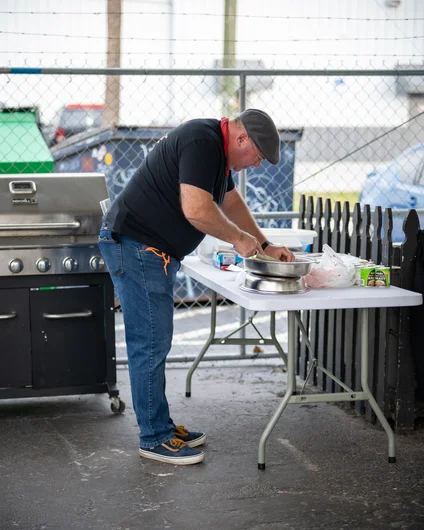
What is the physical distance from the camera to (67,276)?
5.04 meters

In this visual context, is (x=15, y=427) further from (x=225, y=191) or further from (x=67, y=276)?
(x=225, y=191)

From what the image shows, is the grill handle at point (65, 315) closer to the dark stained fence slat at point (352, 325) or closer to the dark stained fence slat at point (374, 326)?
the dark stained fence slat at point (352, 325)

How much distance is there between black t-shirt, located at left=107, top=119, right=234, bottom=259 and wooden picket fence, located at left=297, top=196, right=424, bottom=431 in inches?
44.0

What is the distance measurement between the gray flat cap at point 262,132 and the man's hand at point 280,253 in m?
0.52

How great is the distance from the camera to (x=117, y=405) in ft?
16.7

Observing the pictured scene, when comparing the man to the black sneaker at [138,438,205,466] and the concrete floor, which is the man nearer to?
the black sneaker at [138,438,205,466]

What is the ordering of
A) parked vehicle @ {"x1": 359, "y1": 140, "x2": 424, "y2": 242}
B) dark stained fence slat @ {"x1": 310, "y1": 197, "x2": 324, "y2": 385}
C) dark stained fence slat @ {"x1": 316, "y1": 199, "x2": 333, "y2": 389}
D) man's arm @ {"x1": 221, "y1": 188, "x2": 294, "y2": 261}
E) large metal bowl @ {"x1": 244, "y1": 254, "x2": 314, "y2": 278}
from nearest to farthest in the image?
large metal bowl @ {"x1": 244, "y1": 254, "x2": 314, "y2": 278} → man's arm @ {"x1": 221, "y1": 188, "x2": 294, "y2": 261} → dark stained fence slat @ {"x1": 316, "y1": 199, "x2": 333, "y2": 389} → dark stained fence slat @ {"x1": 310, "y1": 197, "x2": 324, "y2": 385} → parked vehicle @ {"x1": 359, "y1": 140, "x2": 424, "y2": 242}

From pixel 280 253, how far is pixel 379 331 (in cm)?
96

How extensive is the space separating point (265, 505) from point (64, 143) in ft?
17.8

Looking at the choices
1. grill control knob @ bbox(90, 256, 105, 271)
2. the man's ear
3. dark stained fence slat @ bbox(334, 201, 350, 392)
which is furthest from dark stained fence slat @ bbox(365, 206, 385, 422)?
grill control knob @ bbox(90, 256, 105, 271)

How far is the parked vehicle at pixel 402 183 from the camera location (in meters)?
8.93

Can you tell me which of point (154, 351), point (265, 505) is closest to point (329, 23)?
point (154, 351)

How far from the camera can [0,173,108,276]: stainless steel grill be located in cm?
491

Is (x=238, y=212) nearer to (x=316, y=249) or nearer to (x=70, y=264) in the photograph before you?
(x=70, y=264)
